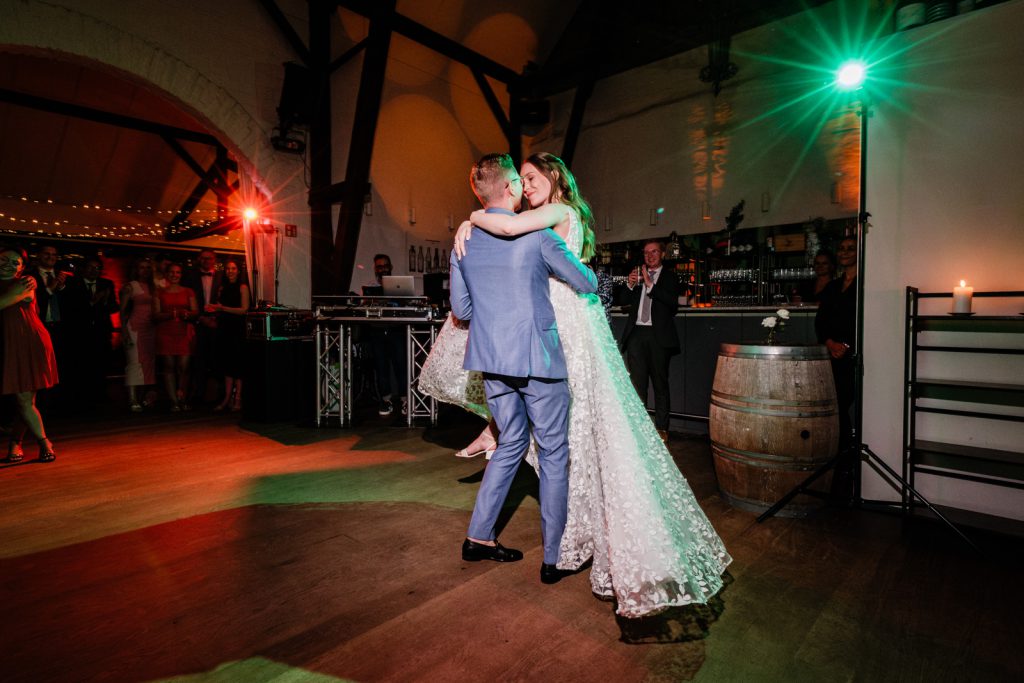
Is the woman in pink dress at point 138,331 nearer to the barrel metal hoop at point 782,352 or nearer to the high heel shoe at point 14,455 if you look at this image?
the high heel shoe at point 14,455

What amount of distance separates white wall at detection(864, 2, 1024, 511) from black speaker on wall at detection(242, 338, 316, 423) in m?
4.57

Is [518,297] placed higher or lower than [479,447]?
higher

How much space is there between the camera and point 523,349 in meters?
1.73

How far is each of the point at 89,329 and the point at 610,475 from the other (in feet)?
21.4

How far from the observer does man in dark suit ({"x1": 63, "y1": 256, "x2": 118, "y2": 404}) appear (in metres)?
5.54

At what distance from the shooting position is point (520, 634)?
153 cm

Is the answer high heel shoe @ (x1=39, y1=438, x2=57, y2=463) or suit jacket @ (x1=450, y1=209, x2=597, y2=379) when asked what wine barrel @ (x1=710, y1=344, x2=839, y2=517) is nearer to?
suit jacket @ (x1=450, y1=209, x2=597, y2=379)

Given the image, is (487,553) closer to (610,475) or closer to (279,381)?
(610,475)

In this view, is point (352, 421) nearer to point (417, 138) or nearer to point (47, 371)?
point (47, 371)

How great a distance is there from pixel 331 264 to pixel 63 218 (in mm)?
7381

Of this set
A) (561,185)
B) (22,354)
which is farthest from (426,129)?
(561,185)

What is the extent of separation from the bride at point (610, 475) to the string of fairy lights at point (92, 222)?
11.8 metres

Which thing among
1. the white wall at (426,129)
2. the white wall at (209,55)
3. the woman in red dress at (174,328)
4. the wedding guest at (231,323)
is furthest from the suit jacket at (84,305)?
the white wall at (426,129)

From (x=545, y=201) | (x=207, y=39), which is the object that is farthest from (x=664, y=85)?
(x=545, y=201)
